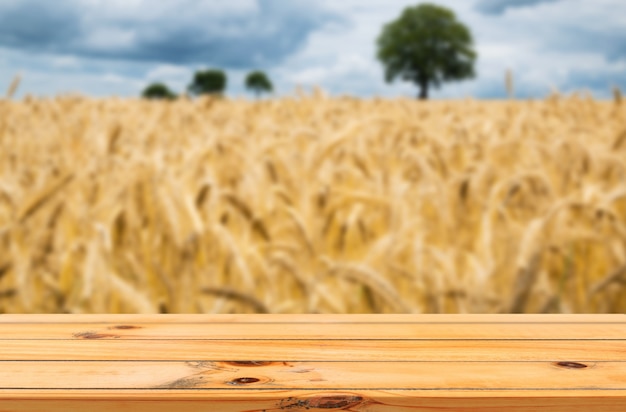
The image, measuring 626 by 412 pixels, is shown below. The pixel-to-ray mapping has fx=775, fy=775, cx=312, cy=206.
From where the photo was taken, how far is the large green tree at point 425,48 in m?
38.4

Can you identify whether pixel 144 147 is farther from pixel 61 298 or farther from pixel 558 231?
pixel 558 231

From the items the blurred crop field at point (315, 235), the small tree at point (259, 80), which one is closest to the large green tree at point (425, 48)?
the small tree at point (259, 80)

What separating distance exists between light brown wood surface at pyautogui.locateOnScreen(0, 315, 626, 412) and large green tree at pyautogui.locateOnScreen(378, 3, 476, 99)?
37.5m

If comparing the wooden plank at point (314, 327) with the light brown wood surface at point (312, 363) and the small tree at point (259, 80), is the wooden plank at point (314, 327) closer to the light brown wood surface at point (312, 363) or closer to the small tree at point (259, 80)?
the light brown wood surface at point (312, 363)

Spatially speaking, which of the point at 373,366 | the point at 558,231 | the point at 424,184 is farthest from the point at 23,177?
the point at 373,366

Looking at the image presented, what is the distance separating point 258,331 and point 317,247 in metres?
0.91

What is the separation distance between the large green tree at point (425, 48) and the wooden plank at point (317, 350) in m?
37.6

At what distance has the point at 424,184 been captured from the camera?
7.00 feet

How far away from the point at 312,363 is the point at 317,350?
5cm

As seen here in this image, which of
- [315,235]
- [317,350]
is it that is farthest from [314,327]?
[315,235]

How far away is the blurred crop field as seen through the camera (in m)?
1.46

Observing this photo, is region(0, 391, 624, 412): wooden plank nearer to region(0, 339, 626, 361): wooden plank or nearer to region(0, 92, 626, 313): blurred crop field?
region(0, 339, 626, 361): wooden plank

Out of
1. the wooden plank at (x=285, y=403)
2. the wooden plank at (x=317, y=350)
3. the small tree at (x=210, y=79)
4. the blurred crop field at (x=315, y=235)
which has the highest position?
the small tree at (x=210, y=79)

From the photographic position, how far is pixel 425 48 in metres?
38.8
